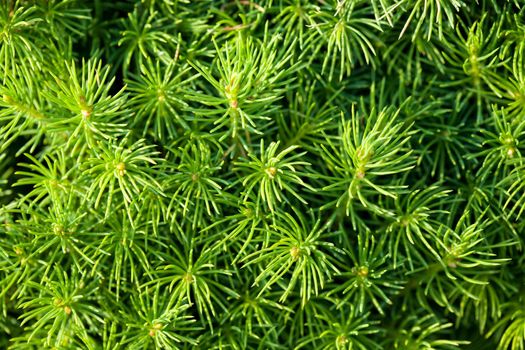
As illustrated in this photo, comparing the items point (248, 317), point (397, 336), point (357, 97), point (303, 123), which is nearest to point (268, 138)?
point (303, 123)

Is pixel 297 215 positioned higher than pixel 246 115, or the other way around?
pixel 246 115

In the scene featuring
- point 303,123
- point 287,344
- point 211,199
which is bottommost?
point 287,344

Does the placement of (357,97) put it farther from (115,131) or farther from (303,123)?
(115,131)

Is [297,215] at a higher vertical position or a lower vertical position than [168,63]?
lower

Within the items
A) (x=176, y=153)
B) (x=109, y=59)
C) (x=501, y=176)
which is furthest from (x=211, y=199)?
(x=501, y=176)

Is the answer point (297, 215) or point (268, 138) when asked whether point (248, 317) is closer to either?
point (297, 215)

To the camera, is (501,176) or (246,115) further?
(501,176)
